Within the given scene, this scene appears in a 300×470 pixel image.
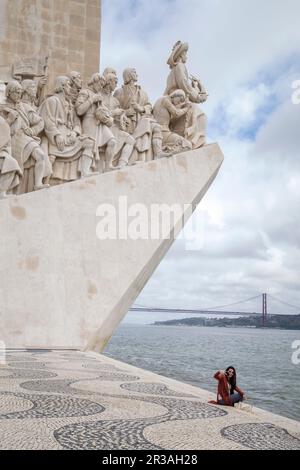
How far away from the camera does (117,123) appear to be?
754 centimetres

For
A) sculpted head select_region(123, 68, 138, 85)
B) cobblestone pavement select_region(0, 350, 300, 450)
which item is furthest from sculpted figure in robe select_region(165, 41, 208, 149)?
cobblestone pavement select_region(0, 350, 300, 450)

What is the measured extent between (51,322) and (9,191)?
1.55 metres

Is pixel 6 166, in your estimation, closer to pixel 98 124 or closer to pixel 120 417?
pixel 98 124

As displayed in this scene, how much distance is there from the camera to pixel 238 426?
234 centimetres

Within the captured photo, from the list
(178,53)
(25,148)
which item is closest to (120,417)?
(25,148)

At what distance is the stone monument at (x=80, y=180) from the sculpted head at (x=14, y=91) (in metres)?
0.01

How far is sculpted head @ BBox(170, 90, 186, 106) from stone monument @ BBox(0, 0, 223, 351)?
14 millimetres

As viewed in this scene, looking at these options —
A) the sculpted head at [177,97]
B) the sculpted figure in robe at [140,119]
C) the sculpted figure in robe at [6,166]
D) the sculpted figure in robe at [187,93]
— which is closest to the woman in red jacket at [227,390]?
the sculpted figure in robe at [6,166]

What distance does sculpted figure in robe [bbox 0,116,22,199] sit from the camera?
6203 millimetres

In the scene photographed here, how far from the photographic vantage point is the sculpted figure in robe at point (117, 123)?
23.7 ft

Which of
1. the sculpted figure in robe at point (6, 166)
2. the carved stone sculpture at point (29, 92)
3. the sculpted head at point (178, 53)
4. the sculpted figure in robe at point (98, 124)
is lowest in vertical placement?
the sculpted figure in robe at point (6, 166)

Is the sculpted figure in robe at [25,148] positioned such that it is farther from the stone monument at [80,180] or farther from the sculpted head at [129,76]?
the sculpted head at [129,76]

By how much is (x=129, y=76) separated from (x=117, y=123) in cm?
75

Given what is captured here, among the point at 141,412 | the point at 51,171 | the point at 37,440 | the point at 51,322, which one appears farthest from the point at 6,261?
the point at 37,440
